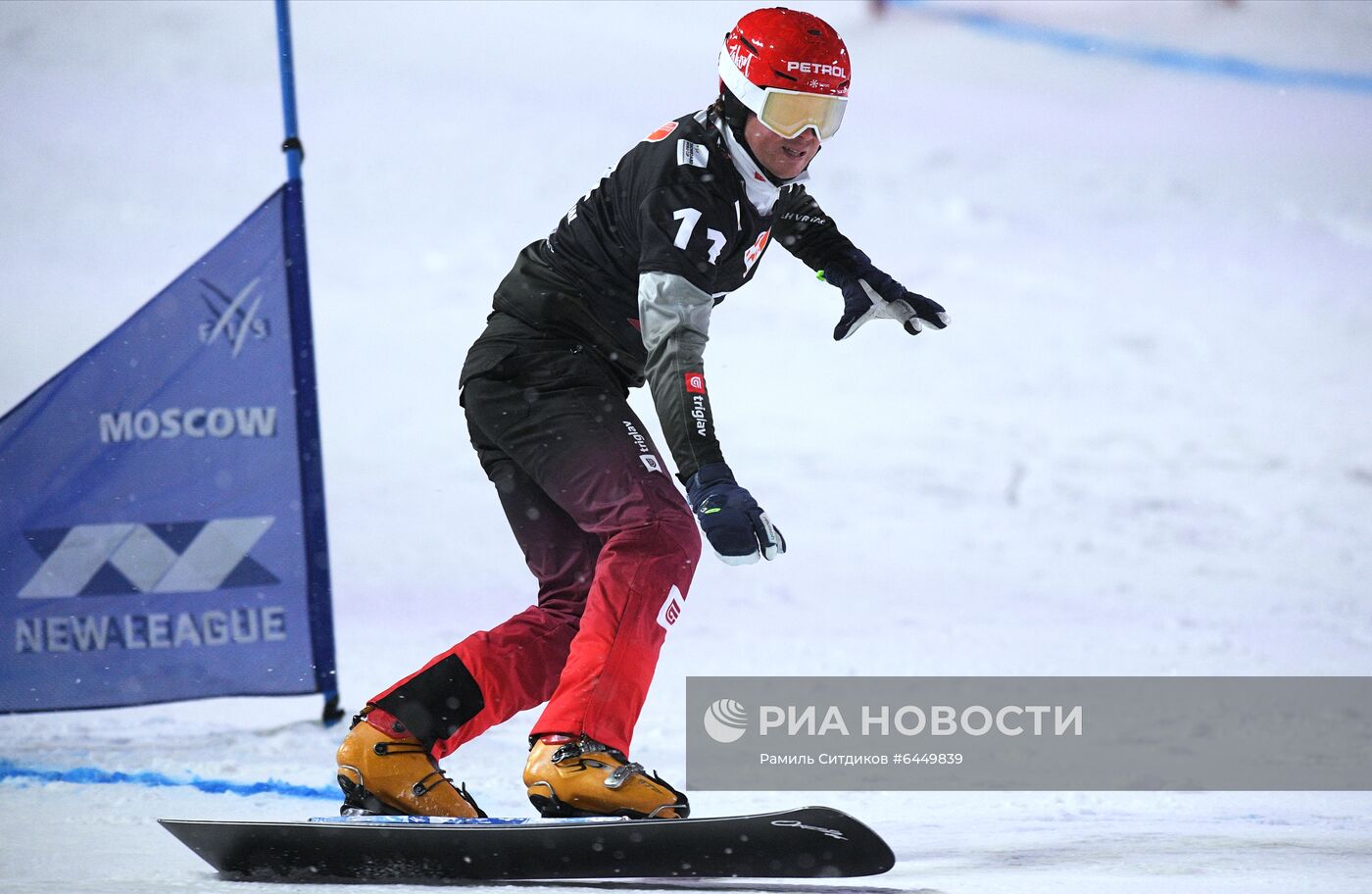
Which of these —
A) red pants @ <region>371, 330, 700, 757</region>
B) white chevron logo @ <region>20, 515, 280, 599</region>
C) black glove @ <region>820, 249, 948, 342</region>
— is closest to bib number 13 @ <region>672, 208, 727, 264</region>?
red pants @ <region>371, 330, 700, 757</region>

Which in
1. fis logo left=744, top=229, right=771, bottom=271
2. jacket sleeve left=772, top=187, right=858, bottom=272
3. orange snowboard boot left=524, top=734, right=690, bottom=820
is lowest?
orange snowboard boot left=524, top=734, right=690, bottom=820

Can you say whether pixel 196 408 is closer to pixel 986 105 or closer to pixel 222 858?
pixel 222 858

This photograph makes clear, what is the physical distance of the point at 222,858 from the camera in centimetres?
281

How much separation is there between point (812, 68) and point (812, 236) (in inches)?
27.4

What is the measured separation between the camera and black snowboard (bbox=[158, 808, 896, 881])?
8.38 ft

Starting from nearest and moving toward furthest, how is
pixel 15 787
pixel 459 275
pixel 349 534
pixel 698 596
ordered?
pixel 15 787, pixel 698 596, pixel 349 534, pixel 459 275

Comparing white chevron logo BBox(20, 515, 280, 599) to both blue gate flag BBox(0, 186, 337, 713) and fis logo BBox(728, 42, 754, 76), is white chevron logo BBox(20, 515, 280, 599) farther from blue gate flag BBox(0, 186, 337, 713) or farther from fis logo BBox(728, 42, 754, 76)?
fis logo BBox(728, 42, 754, 76)

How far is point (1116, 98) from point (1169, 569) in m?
11.1

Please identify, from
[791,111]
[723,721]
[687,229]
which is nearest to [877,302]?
[791,111]

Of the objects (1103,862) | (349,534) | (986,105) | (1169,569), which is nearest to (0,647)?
(1103,862)

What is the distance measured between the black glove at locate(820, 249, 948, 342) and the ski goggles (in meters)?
0.55

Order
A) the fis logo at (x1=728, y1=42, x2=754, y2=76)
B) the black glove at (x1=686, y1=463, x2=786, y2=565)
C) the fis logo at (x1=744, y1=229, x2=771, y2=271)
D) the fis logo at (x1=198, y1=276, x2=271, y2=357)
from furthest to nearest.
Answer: the fis logo at (x1=198, y1=276, x2=271, y2=357), the fis logo at (x1=744, y1=229, x2=771, y2=271), the fis logo at (x1=728, y1=42, x2=754, y2=76), the black glove at (x1=686, y1=463, x2=786, y2=565)

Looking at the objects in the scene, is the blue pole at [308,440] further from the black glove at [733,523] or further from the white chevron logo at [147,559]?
the black glove at [733,523]

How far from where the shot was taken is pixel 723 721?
3.47 m
